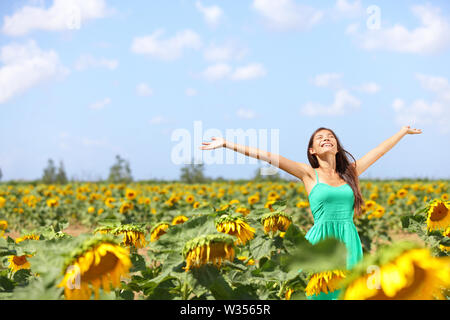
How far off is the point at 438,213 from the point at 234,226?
5.17 ft

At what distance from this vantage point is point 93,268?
3.59ft

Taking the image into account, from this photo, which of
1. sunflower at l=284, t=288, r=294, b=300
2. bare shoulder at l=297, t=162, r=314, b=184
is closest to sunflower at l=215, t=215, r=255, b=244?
Result: sunflower at l=284, t=288, r=294, b=300

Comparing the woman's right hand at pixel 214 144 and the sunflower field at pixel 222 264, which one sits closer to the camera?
the sunflower field at pixel 222 264

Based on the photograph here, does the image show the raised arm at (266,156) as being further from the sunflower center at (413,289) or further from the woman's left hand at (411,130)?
the sunflower center at (413,289)

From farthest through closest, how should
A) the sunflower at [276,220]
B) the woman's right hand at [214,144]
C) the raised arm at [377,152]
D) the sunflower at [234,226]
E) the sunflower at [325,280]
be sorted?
the raised arm at [377,152], the woman's right hand at [214,144], the sunflower at [276,220], the sunflower at [234,226], the sunflower at [325,280]

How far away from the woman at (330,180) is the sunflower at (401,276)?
73.3 inches

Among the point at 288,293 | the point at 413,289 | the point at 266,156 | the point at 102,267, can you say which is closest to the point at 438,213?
the point at 266,156

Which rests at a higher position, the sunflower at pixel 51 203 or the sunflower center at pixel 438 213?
the sunflower center at pixel 438 213

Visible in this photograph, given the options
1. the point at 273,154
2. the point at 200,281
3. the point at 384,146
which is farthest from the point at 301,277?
the point at 384,146

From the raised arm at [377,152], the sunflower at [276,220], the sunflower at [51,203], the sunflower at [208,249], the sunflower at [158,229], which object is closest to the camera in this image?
the sunflower at [208,249]

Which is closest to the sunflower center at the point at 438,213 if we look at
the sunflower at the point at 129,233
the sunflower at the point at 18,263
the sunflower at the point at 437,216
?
the sunflower at the point at 437,216

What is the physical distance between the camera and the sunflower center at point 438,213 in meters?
2.70

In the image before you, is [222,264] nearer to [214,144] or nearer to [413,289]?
[413,289]
